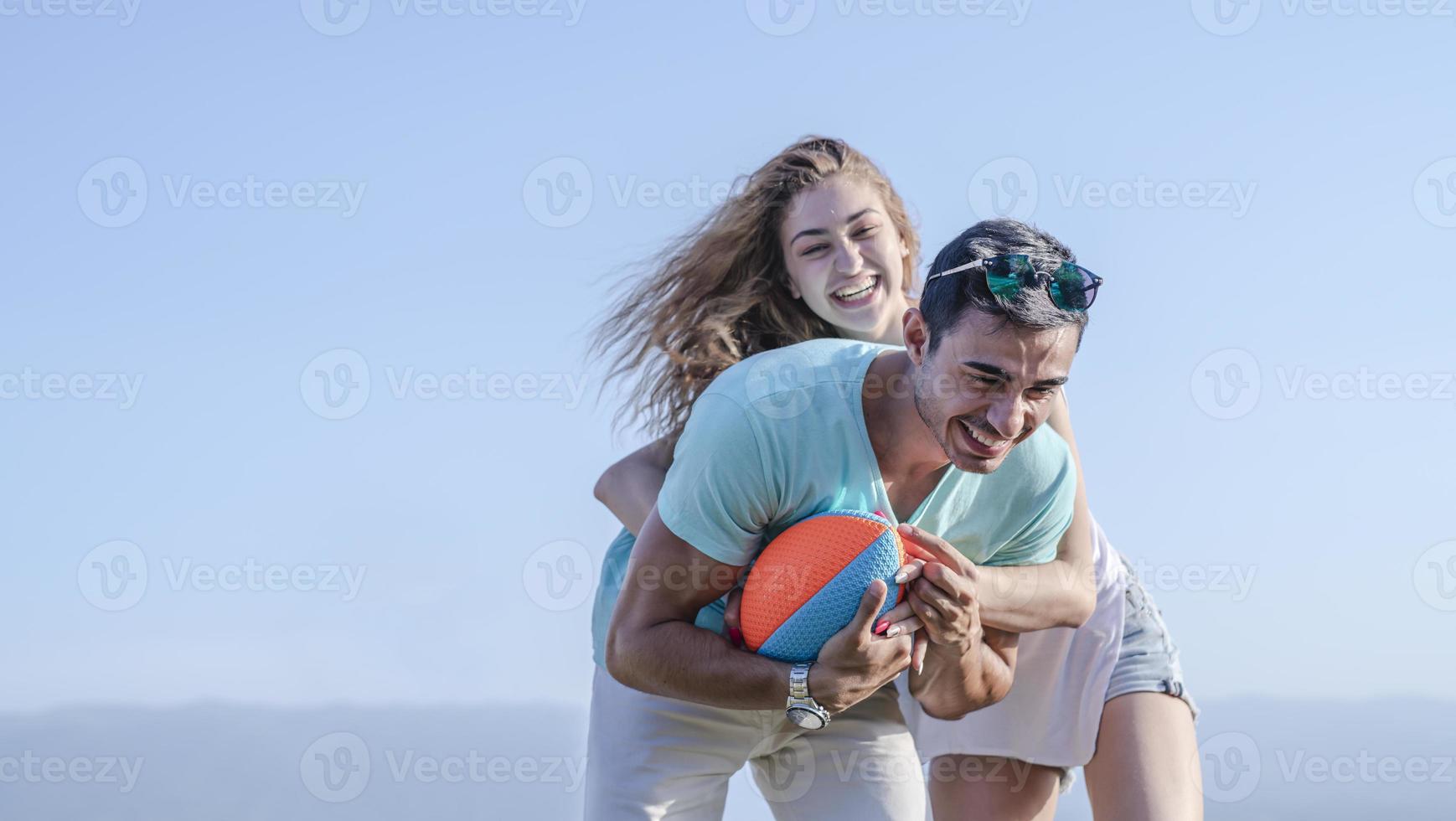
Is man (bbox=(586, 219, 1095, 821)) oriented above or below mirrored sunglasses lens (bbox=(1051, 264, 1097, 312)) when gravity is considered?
below

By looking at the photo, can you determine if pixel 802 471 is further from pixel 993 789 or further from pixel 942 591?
pixel 993 789

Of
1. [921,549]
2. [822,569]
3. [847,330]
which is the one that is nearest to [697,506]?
[822,569]

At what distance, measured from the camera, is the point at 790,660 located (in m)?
4.61

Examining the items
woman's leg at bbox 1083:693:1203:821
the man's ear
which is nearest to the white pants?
woman's leg at bbox 1083:693:1203:821

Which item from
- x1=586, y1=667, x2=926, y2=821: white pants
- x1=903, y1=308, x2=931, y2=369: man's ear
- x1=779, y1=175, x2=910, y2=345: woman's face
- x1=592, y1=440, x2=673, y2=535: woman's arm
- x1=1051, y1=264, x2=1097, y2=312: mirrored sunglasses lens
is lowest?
x1=586, y1=667, x2=926, y2=821: white pants

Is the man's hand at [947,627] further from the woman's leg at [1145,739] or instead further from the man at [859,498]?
the woman's leg at [1145,739]

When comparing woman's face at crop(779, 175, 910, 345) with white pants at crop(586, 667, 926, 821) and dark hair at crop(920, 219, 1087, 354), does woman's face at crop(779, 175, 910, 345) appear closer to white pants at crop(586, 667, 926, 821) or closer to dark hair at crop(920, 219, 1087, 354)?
dark hair at crop(920, 219, 1087, 354)

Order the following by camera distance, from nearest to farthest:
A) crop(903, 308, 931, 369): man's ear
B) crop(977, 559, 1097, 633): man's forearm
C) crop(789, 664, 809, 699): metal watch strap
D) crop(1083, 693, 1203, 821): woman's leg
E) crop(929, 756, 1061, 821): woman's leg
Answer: crop(789, 664, 809, 699): metal watch strap
crop(903, 308, 931, 369): man's ear
crop(977, 559, 1097, 633): man's forearm
crop(1083, 693, 1203, 821): woman's leg
crop(929, 756, 1061, 821): woman's leg

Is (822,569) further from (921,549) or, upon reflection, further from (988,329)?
(988,329)

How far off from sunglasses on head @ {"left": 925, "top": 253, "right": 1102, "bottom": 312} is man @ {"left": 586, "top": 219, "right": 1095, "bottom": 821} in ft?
0.03

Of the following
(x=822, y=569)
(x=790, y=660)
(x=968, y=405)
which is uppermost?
(x=968, y=405)

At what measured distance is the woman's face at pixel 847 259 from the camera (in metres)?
6.04

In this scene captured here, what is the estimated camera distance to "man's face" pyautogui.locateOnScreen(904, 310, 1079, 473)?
14.6 ft

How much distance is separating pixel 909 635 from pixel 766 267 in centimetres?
234
